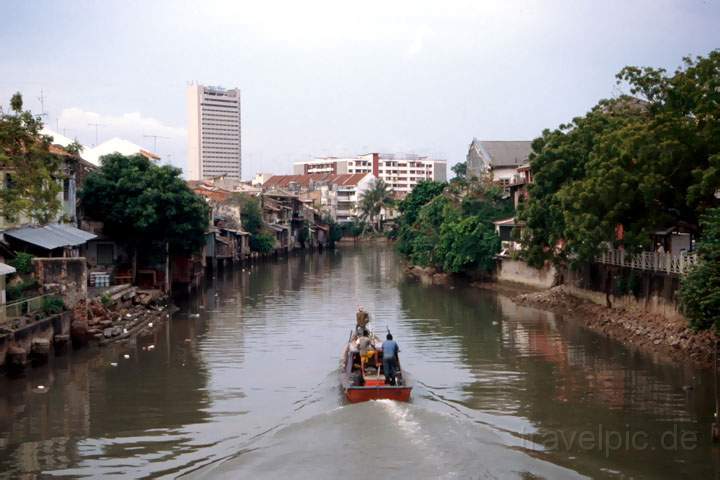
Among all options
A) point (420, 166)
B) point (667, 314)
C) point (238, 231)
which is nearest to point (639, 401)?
point (667, 314)

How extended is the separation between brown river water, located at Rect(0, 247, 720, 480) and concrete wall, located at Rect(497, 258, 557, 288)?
702 cm

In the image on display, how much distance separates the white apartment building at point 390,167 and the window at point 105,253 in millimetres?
98755

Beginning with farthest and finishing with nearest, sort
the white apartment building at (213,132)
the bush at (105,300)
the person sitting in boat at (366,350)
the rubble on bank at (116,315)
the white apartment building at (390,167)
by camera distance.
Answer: the white apartment building at (213,132) < the white apartment building at (390,167) < the bush at (105,300) < the rubble on bank at (116,315) < the person sitting in boat at (366,350)

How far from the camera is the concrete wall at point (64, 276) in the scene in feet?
83.4

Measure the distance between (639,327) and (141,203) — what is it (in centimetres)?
2156

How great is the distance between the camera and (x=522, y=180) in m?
45.5

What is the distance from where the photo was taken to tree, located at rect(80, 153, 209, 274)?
119 ft

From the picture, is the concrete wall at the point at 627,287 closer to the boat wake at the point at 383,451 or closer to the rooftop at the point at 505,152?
the boat wake at the point at 383,451

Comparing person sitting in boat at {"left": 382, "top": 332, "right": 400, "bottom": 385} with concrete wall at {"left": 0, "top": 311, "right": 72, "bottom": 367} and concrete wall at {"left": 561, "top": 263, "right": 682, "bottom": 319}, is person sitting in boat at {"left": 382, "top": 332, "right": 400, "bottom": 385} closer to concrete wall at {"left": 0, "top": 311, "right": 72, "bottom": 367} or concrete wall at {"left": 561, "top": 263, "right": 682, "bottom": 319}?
concrete wall at {"left": 0, "top": 311, "right": 72, "bottom": 367}

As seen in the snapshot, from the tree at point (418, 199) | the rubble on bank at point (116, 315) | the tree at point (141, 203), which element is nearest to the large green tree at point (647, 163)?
the rubble on bank at point (116, 315)

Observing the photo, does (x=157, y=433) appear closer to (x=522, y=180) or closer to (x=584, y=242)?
(x=584, y=242)

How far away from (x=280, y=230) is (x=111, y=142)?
3090 centimetres

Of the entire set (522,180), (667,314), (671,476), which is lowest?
(671,476)

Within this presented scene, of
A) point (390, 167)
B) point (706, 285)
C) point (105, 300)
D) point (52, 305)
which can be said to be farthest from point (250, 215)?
point (390, 167)
